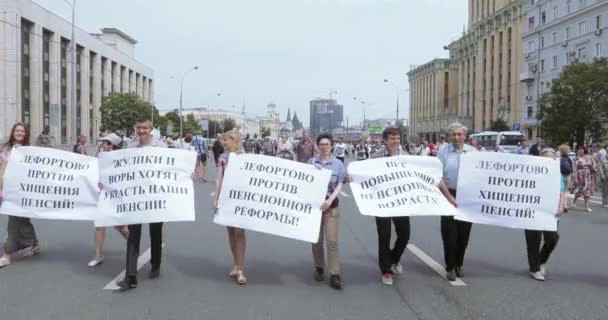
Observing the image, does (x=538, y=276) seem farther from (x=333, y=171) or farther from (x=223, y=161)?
(x=223, y=161)

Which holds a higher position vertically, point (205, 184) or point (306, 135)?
point (306, 135)

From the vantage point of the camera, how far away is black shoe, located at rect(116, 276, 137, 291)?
632cm

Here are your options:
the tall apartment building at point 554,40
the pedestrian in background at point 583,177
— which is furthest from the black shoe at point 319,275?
the tall apartment building at point 554,40

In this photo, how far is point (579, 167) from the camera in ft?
54.1

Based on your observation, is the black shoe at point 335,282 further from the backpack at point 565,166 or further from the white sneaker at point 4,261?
the backpack at point 565,166

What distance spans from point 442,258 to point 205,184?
13.9 m

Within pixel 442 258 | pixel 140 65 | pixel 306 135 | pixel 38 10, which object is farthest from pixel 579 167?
pixel 140 65

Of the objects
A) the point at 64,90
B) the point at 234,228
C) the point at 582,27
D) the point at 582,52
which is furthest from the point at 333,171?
the point at 64,90

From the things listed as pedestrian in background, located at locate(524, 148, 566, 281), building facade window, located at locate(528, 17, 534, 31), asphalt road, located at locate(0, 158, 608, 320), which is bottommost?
asphalt road, located at locate(0, 158, 608, 320)

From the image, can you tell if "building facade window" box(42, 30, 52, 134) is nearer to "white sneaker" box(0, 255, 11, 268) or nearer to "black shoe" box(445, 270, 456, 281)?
"white sneaker" box(0, 255, 11, 268)

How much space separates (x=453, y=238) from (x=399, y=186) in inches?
35.2

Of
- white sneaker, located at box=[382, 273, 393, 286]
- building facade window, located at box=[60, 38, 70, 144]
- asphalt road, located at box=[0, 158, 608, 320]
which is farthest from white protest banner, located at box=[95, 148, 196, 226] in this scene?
building facade window, located at box=[60, 38, 70, 144]

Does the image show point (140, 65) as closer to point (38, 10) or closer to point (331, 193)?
point (38, 10)

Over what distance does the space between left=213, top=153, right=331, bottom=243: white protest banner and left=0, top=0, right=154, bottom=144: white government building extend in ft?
87.3
